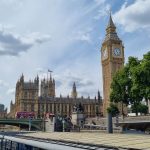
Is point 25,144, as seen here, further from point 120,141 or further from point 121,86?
point 121,86

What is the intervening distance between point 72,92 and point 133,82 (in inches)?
4821

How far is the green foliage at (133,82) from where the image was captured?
178 ft

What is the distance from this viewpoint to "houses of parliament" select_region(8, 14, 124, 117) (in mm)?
112812

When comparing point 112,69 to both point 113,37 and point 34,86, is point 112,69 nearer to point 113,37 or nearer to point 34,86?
point 113,37

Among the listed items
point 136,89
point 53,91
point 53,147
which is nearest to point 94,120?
point 136,89

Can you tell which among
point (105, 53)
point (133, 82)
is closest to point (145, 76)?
point (133, 82)

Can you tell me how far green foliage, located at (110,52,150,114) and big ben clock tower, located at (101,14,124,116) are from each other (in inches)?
1689

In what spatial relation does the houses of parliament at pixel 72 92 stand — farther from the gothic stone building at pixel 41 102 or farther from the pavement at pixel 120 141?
the pavement at pixel 120 141

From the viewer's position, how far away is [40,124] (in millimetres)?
87500

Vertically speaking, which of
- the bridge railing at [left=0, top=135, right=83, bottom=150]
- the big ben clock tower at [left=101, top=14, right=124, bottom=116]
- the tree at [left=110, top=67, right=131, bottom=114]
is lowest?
the bridge railing at [left=0, top=135, right=83, bottom=150]

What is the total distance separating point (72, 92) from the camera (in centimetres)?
17912

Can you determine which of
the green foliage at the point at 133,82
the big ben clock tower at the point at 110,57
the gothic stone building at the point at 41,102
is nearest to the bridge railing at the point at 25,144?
the green foliage at the point at 133,82

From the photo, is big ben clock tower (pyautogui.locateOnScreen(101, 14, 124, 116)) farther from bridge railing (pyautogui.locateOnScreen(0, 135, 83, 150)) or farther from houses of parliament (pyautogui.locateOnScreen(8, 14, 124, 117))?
bridge railing (pyautogui.locateOnScreen(0, 135, 83, 150))

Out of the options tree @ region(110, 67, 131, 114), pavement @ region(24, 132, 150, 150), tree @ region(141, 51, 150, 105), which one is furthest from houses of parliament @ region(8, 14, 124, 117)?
pavement @ region(24, 132, 150, 150)
